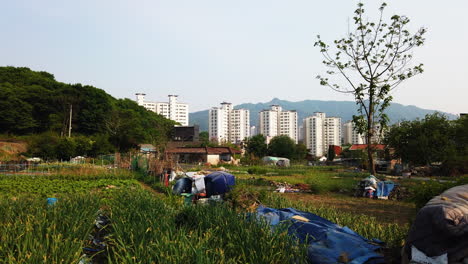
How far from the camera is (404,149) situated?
1219 inches

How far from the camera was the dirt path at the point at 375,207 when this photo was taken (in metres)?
8.95

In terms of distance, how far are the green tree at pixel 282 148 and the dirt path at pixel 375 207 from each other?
2109 inches

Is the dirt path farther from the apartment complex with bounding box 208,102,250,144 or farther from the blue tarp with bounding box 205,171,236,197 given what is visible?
the apartment complex with bounding box 208,102,250,144

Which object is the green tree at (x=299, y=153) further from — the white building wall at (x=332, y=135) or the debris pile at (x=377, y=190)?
the white building wall at (x=332, y=135)

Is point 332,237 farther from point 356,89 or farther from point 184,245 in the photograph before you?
point 356,89

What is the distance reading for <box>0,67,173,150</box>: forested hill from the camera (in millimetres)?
43500

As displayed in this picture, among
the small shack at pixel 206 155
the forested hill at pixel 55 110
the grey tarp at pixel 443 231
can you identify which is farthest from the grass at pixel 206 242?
the small shack at pixel 206 155

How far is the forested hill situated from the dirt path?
32.7m

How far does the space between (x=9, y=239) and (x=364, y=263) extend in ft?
11.9

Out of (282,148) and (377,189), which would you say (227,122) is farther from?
(377,189)

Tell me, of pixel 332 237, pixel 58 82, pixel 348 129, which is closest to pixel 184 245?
pixel 332 237

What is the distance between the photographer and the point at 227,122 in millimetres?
146125

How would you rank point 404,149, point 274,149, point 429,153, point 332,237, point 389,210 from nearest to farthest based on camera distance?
point 332,237, point 389,210, point 429,153, point 404,149, point 274,149

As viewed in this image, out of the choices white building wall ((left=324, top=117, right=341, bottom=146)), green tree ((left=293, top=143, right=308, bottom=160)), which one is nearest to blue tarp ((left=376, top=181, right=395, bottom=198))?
green tree ((left=293, top=143, right=308, bottom=160))
